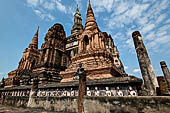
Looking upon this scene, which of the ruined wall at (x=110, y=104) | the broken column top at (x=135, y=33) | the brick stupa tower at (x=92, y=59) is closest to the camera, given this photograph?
the ruined wall at (x=110, y=104)

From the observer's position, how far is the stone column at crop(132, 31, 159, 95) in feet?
15.9

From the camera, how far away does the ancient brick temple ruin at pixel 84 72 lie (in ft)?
16.8

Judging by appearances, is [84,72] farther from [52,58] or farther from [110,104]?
[52,58]

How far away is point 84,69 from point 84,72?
482 centimetres

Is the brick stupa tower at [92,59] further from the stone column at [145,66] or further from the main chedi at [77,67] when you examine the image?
the stone column at [145,66]

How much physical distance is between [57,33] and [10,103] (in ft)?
54.7

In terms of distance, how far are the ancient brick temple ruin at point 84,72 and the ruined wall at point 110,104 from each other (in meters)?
0.75

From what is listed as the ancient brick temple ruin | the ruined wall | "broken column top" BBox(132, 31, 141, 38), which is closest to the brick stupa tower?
the ancient brick temple ruin

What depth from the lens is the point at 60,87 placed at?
6.88 m

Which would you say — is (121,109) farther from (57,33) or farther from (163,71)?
(57,33)

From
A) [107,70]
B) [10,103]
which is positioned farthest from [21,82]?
[107,70]

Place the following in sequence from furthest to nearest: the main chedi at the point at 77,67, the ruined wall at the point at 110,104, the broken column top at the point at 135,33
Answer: the broken column top at the point at 135,33 → the main chedi at the point at 77,67 → the ruined wall at the point at 110,104

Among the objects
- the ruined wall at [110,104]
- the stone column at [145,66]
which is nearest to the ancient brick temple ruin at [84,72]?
the stone column at [145,66]

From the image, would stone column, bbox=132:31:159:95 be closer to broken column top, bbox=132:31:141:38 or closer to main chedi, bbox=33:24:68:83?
broken column top, bbox=132:31:141:38
